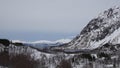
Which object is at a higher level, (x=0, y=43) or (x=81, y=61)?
(x=0, y=43)

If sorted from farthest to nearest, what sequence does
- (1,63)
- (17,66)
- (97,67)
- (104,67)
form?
(104,67) → (97,67) → (1,63) → (17,66)

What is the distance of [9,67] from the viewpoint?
81.9 meters

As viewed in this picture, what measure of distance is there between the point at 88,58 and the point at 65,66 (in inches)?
3205

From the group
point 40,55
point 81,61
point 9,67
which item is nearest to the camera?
point 9,67

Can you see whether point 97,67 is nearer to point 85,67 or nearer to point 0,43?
point 85,67

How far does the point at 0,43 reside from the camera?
14312 centimetres

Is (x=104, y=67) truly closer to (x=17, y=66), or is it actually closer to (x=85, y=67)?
(x=85, y=67)

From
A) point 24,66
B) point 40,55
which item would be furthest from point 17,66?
point 40,55

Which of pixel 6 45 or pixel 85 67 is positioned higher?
pixel 6 45

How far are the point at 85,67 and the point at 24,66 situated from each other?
66.1 m

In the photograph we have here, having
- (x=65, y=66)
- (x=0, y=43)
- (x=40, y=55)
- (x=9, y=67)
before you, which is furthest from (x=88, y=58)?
(x=9, y=67)

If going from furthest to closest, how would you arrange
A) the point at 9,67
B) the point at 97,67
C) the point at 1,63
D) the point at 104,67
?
the point at 104,67
the point at 97,67
the point at 1,63
the point at 9,67

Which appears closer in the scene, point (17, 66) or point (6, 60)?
point (17, 66)

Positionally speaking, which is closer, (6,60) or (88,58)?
(6,60)
